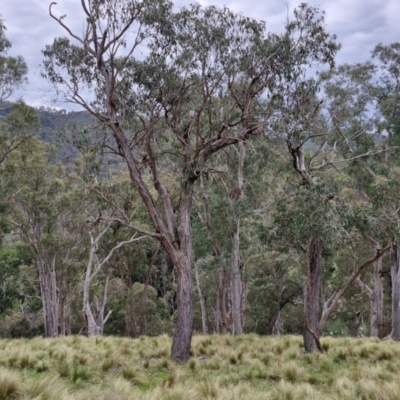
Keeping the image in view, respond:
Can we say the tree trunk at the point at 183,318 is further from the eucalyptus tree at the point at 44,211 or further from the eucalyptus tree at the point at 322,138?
the eucalyptus tree at the point at 44,211

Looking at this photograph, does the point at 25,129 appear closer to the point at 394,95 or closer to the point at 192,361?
the point at 192,361

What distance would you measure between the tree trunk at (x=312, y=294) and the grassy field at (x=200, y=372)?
47cm

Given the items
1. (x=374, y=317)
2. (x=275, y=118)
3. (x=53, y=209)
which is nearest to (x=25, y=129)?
(x=53, y=209)

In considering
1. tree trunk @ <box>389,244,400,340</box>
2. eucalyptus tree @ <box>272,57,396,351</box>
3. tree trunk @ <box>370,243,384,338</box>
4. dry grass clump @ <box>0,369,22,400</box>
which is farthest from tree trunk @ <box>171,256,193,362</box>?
tree trunk @ <box>370,243,384,338</box>

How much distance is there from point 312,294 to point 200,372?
12.2 feet

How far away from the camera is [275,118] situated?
11.3 m

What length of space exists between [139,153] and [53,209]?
380 inches

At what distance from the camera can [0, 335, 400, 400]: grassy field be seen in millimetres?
5549

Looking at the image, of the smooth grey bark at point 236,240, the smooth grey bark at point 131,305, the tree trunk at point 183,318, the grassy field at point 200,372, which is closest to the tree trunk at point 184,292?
the tree trunk at point 183,318

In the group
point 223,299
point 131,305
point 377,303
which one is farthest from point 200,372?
point 377,303

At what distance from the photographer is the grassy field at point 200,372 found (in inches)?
218

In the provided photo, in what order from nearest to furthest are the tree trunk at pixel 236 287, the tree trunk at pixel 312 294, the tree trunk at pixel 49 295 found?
the tree trunk at pixel 312 294 < the tree trunk at pixel 236 287 < the tree trunk at pixel 49 295

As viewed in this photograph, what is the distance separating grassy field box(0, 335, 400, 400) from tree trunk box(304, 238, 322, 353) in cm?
47

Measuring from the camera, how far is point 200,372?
802 centimetres
